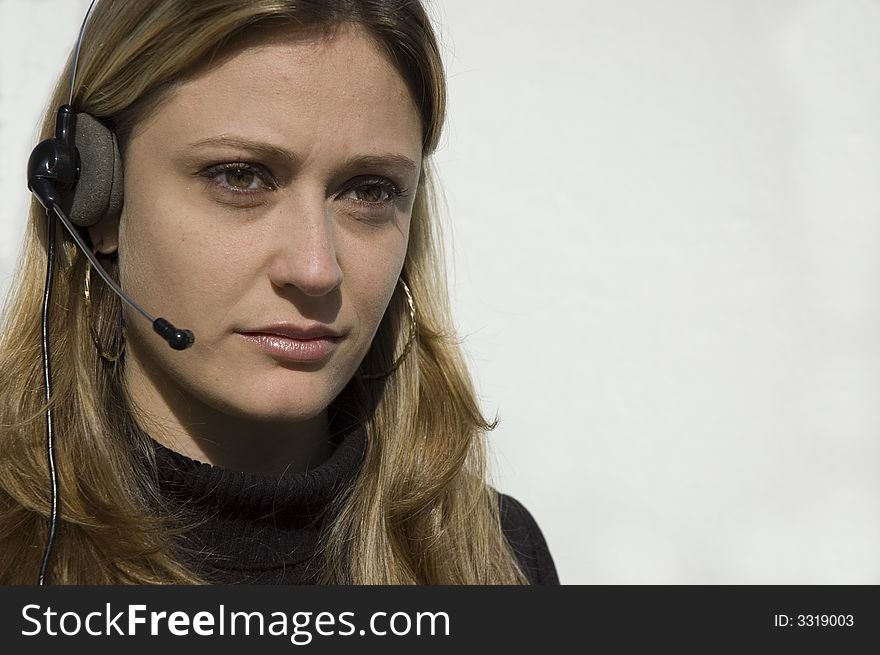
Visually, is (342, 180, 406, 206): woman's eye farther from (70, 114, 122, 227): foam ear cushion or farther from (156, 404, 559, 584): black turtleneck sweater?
(156, 404, 559, 584): black turtleneck sweater

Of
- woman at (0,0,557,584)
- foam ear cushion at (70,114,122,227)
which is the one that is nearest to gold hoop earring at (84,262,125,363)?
woman at (0,0,557,584)

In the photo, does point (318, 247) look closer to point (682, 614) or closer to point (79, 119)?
point (79, 119)

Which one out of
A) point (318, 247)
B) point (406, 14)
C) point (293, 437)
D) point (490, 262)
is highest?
point (490, 262)

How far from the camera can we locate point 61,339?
5.17 ft

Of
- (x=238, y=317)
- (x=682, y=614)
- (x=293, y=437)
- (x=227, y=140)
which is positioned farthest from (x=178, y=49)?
(x=682, y=614)

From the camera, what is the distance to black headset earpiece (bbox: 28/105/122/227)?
4.83 ft

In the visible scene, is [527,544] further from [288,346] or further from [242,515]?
[288,346]

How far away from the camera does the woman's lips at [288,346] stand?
1442mm

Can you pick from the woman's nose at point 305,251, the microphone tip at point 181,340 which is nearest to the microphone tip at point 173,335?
the microphone tip at point 181,340

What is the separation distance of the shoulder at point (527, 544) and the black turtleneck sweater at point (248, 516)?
0.50 meters

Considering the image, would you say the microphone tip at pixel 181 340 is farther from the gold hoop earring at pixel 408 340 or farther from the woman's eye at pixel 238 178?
the gold hoop earring at pixel 408 340

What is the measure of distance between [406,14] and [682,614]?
110cm

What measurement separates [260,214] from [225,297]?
134 millimetres

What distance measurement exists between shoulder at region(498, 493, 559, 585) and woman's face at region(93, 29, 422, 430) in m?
0.68
